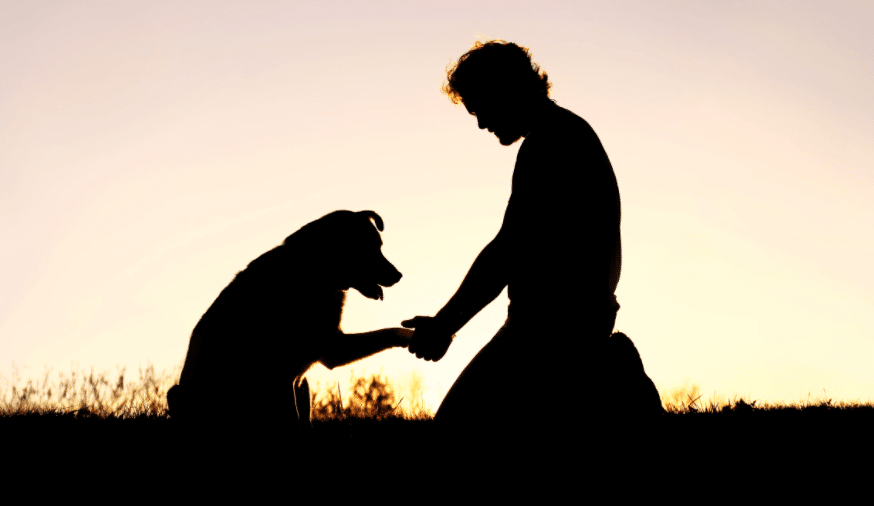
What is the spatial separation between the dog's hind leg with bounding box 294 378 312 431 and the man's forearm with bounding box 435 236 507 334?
1.94 meters

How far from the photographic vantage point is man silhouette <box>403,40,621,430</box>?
2436 mm

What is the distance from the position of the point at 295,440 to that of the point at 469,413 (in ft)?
6.18

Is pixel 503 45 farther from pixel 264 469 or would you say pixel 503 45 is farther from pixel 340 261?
pixel 264 469

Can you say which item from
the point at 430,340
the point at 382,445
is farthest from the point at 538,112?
the point at 382,445

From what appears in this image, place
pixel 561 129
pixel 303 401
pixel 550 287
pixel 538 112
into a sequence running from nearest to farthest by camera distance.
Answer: pixel 550 287, pixel 561 129, pixel 538 112, pixel 303 401

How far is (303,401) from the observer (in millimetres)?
4508

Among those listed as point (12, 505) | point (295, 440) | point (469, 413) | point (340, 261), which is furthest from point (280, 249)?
point (469, 413)

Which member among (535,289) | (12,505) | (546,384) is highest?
(535,289)

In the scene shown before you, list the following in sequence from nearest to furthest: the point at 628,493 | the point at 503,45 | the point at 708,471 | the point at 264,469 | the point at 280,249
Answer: the point at 628,493
the point at 503,45
the point at 708,471
the point at 264,469
the point at 280,249

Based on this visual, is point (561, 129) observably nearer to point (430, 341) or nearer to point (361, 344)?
point (430, 341)

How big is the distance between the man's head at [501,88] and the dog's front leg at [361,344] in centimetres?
180

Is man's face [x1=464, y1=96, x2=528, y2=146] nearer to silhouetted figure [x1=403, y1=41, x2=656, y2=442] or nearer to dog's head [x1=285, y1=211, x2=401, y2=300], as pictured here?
silhouetted figure [x1=403, y1=41, x2=656, y2=442]

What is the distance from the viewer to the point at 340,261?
472 cm

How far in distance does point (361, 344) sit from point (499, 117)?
6.72ft
